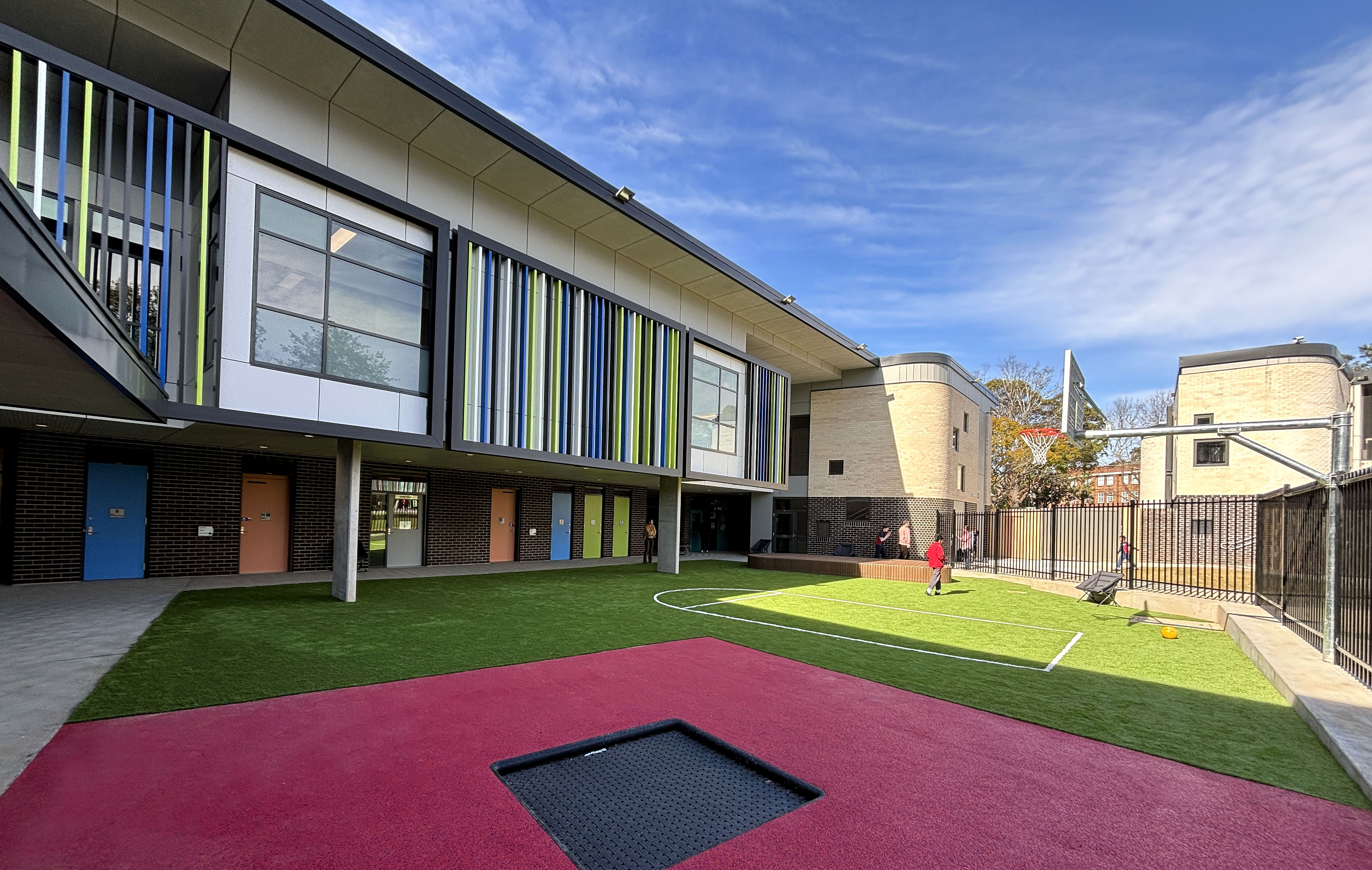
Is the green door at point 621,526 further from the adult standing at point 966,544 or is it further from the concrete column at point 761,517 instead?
the adult standing at point 966,544

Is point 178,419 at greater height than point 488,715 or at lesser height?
greater

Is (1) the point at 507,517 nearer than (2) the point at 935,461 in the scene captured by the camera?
Yes

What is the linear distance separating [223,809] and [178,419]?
7996mm

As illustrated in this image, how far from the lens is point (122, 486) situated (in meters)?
13.8

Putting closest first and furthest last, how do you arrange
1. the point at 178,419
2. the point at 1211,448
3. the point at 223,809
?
1. the point at 223,809
2. the point at 178,419
3. the point at 1211,448

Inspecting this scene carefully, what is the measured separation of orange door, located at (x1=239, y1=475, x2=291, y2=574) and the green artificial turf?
9.87 ft

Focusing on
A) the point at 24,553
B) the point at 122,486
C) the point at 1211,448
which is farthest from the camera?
the point at 1211,448

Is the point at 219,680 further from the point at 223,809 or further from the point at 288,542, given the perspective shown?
the point at 288,542

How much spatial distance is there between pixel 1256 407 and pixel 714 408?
22.0m

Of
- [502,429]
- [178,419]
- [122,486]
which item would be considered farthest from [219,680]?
[122,486]

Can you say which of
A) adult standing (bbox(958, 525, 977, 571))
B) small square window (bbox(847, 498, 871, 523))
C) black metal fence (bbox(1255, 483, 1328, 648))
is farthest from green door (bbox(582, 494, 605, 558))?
black metal fence (bbox(1255, 483, 1328, 648))

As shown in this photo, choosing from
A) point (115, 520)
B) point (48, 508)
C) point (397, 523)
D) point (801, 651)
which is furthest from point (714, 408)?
point (48, 508)

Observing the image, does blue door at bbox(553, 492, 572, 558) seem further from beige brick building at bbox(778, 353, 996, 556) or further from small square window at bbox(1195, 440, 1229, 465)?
small square window at bbox(1195, 440, 1229, 465)

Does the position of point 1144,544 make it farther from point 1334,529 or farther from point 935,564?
point 1334,529
